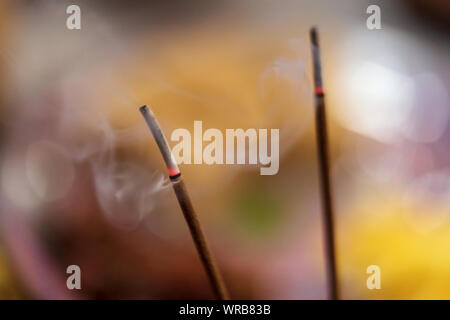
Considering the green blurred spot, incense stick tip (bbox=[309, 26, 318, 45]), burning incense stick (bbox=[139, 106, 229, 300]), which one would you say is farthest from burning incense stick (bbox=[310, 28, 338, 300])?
burning incense stick (bbox=[139, 106, 229, 300])

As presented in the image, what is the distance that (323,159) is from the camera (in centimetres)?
134

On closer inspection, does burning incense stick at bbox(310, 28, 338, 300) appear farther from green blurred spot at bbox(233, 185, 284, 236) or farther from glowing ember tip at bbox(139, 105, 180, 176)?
glowing ember tip at bbox(139, 105, 180, 176)

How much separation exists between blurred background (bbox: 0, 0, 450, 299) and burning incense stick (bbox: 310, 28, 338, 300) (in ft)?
0.06

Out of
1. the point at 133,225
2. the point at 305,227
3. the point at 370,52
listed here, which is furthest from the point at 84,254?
the point at 370,52

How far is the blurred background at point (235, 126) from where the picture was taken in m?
1.33

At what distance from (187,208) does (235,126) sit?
27 cm

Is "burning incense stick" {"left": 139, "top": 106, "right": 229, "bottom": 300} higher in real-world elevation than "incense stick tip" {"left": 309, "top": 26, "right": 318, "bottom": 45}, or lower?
lower

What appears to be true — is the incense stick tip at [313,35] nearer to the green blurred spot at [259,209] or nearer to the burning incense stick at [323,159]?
the burning incense stick at [323,159]

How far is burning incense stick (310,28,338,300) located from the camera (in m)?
1.33

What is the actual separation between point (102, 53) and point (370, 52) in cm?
77

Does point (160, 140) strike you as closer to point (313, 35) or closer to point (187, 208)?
point (187, 208)

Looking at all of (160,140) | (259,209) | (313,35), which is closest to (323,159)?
(259,209)

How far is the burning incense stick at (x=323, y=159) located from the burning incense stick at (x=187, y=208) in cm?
32

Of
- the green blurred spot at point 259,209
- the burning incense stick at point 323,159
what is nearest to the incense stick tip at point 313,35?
the burning incense stick at point 323,159
